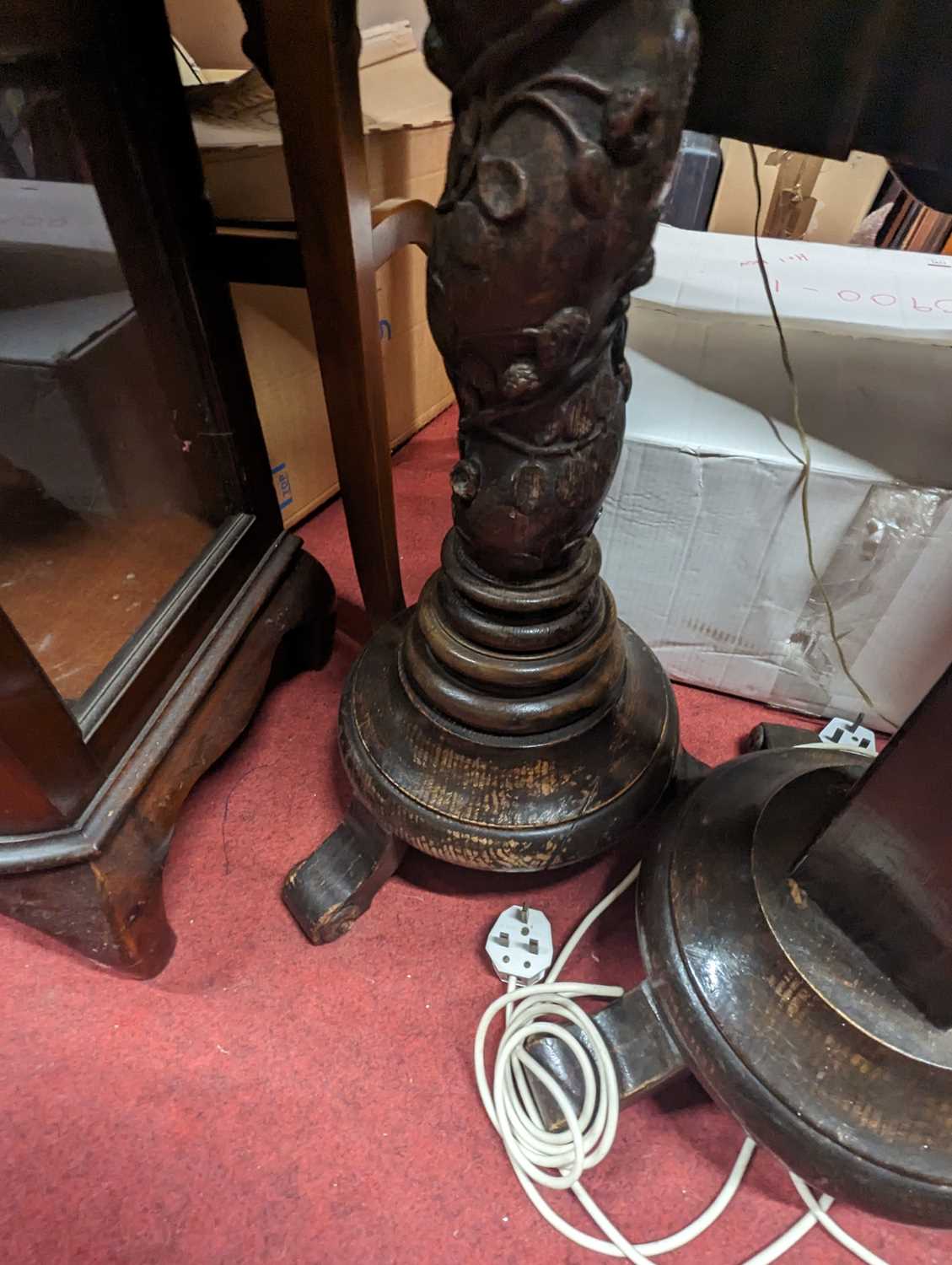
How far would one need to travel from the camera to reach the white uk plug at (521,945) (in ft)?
2.33

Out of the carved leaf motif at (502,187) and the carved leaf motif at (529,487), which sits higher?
the carved leaf motif at (502,187)

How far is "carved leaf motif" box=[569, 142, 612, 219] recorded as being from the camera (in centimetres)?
36

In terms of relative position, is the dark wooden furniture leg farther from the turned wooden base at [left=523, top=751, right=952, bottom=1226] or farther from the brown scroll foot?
the turned wooden base at [left=523, top=751, right=952, bottom=1226]

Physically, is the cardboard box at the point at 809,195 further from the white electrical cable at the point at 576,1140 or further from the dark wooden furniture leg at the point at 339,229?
the white electrical cable at the point at 576,1140

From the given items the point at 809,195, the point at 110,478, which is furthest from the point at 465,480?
the point at 809,195

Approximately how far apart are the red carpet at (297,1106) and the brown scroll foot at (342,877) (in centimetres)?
3

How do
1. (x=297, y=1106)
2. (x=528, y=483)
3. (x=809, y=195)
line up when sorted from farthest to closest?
1. (x=809, y=195)
2. (x=297, y=1106)
3. (x=528, y=483)

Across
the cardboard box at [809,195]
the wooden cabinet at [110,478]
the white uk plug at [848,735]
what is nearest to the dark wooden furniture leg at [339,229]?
the wooden cabinet at [110,478]

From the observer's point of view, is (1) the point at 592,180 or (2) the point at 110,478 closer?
(1) the point at 592,180

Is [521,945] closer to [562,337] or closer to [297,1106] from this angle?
[297,1106]

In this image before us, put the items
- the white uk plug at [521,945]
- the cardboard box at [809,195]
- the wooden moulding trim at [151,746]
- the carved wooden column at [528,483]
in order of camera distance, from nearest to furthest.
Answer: the carved wooden column at [528,483], the wooden moulding trim at [151,746], the white uk plug at [521,945], the cardboard box at [809,195]

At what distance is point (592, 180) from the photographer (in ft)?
1.21

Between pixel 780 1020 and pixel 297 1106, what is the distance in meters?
0.41

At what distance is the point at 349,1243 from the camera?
59cm
